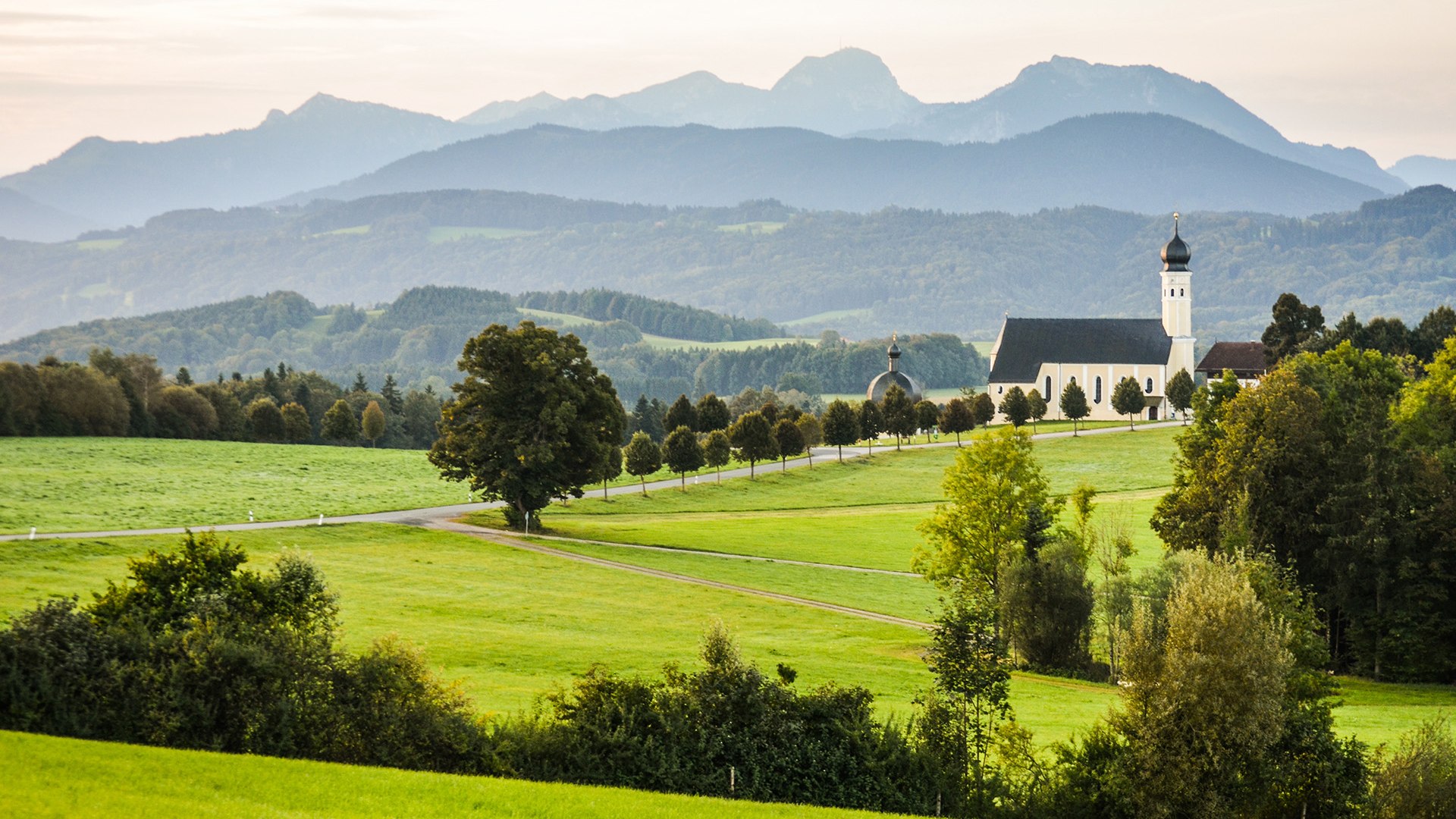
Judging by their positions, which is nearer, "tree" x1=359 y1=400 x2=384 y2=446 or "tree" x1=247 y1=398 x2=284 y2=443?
"tree" x1=247 y1=398 x2=284 y2=443

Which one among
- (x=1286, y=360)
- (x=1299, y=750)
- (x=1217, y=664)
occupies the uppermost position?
(x=1286, y=360)

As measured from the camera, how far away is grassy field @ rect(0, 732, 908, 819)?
661 inches

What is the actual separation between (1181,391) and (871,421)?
1127 inches

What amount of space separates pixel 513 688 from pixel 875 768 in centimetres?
933

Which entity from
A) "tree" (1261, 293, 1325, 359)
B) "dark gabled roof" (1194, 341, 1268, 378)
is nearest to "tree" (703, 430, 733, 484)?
"tree" (1261, 293, 1325, 359)

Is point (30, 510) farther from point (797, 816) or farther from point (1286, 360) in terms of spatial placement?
point (1286, 360)

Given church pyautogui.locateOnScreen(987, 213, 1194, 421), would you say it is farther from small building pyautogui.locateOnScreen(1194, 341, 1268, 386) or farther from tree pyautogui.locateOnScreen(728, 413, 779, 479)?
tree pyautogui.locateOnScreen(728, 413, 779, 479)

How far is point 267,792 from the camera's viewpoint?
18.4 meters

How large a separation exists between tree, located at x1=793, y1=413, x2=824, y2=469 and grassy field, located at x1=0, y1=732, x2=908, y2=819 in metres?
63.1

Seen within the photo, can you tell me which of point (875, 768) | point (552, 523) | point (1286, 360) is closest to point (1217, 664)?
point (875, 768)

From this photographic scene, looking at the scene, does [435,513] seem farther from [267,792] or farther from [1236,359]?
[1236,359]

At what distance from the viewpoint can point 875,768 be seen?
2333 cm

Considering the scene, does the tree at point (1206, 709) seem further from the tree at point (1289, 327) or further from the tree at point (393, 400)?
the tree at point (393, 400)

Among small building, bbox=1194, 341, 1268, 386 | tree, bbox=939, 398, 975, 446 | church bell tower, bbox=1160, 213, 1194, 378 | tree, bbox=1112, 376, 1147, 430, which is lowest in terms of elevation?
tree, bbox=939, 398, 975, 446
